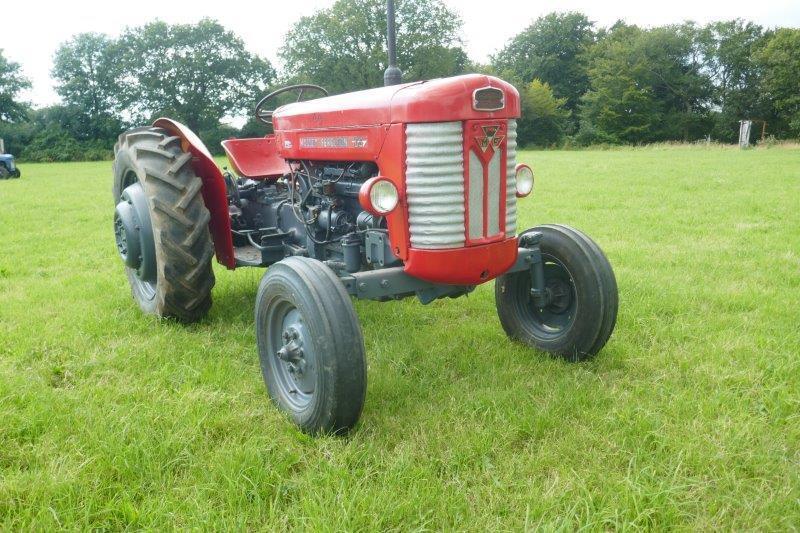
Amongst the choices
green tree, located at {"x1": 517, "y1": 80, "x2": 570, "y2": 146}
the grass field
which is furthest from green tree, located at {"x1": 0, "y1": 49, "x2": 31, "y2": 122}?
the grass field

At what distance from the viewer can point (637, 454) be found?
7.77ft

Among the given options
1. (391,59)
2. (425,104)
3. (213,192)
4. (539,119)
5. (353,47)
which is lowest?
(213,192)

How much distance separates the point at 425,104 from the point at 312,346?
3.76ft

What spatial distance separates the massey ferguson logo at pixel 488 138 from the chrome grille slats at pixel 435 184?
11 cm

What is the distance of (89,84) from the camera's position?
3919 cm

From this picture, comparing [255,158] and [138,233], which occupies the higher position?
[255,158]

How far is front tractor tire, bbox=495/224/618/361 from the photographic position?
3.17m

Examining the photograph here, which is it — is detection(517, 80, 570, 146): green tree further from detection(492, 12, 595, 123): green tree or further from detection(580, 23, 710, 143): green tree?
detection(492, 12, 595, 123): green tree

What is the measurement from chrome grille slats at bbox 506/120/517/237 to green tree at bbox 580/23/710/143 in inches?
1562

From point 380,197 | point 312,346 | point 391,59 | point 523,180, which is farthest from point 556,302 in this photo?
point 391,59

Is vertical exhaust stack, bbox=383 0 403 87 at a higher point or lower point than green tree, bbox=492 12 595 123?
lower

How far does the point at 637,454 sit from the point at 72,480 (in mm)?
2143

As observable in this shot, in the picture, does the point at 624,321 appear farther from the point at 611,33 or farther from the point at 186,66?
the point at 611,33

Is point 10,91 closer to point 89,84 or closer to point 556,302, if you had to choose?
point 89,84
